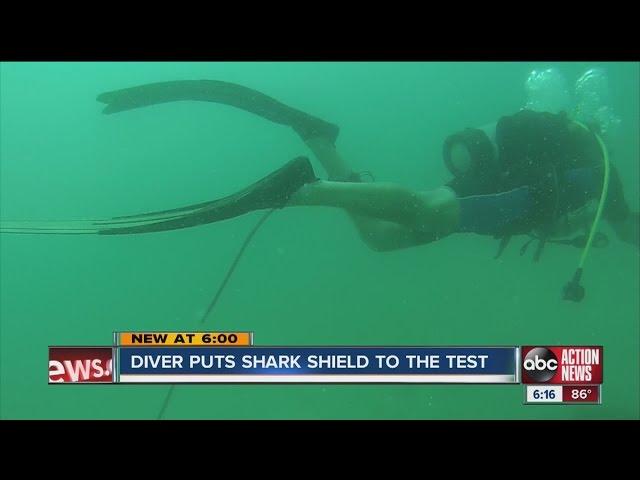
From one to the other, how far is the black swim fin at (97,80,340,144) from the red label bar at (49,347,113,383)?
3.94 ft

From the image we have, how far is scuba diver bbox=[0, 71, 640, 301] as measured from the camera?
7.94 ft

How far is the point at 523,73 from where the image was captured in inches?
100

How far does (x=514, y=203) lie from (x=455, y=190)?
296 mm

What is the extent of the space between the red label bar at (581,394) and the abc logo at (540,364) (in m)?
0.10

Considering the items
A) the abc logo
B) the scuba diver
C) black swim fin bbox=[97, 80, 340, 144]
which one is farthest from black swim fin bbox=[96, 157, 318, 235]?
the abc logo

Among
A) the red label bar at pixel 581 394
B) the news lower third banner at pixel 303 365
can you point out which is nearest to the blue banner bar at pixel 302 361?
the news lower third banner at pixel 303 365

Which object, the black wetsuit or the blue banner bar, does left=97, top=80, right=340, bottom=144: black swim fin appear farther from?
the blue banner bar

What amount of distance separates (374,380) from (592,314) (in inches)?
44.8

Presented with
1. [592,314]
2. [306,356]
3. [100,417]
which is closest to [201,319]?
[306,356]

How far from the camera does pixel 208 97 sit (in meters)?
2.53

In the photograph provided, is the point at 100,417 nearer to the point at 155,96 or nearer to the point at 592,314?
the point at 155,96

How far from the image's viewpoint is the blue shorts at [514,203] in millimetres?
2434

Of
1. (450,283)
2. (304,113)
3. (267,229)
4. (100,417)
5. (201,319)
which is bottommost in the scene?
(100,417)

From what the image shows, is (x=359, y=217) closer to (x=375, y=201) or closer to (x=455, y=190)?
(x=375, y=201)
